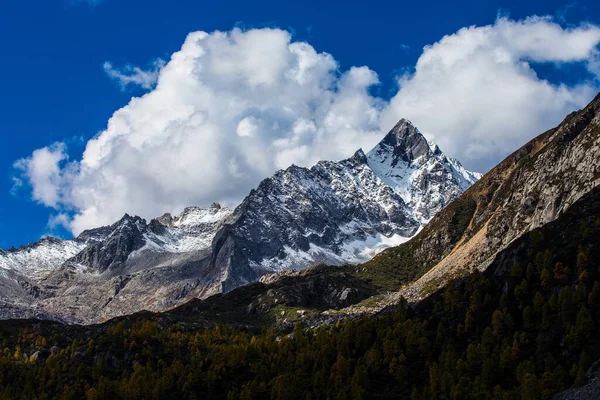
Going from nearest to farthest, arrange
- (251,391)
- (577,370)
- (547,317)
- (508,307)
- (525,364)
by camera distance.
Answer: (577,370) → (525,364) → (547,317) → (508,307) → (251,391)

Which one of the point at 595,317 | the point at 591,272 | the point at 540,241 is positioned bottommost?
the point at 595,317

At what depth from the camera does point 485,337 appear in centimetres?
16925

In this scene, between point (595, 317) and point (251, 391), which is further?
point (251, 391)

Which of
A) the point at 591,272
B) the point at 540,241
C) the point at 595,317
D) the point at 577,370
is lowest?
the point at 577,370

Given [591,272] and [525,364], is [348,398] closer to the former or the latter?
[525,364]

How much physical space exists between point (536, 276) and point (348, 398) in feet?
192

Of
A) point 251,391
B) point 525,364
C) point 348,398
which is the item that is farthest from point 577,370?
point 251,391

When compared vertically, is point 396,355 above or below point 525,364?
above

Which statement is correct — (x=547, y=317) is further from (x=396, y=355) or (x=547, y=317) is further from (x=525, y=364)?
(x=396, y=355)

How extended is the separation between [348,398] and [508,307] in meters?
46.8

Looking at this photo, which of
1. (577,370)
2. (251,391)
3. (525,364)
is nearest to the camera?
(577,370)

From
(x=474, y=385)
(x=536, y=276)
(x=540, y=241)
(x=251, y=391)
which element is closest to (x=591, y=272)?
(x=536, y=276)

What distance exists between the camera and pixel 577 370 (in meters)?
139

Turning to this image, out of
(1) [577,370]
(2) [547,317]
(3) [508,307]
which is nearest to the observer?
(1) [577,370]
